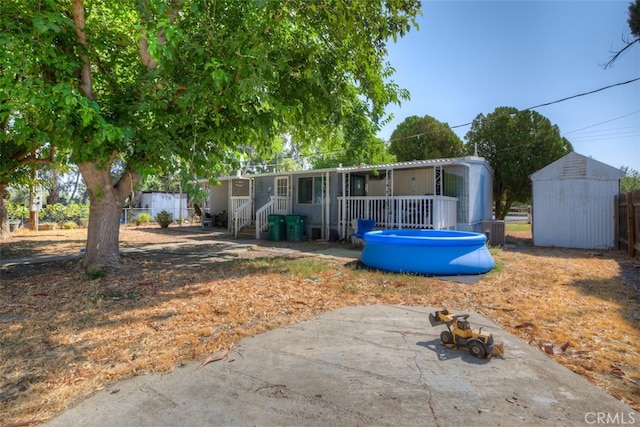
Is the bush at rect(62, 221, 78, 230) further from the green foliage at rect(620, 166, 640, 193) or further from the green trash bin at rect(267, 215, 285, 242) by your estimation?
the green foliage at rect(620, 166, 640, 193)

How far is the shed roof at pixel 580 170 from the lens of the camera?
11.7 m

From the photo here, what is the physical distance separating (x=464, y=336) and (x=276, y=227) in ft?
36.6

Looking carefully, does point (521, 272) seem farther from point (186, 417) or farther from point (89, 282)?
point (89, 282)

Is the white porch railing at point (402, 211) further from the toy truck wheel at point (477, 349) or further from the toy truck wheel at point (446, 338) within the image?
the toy truck wheel at point (477, 349)

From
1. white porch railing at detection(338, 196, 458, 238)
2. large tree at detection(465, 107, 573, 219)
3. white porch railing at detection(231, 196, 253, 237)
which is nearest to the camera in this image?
white porch railing at detection(338, 196, 458, 238)

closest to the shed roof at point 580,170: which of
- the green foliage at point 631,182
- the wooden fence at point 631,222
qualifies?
the wooden fence at point 631,222

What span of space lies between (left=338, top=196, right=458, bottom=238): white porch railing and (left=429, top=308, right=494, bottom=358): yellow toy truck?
26.5 feet

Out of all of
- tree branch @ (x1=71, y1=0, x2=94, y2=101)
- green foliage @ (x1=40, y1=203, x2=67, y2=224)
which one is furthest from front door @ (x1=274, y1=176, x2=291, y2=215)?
green foliage @ (x1=40, y1=203, x2=67, y2=224)

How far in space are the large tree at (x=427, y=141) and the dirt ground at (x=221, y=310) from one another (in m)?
15.9

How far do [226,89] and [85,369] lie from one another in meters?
4.50

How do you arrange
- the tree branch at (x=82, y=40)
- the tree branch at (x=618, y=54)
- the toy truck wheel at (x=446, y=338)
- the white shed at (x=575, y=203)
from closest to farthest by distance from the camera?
the toy truck wheel at (x=446, y=338), the tree branch at (x=82, y=40), the tree branch at (x=618, y=54), the white shed at (x=575, y=203)

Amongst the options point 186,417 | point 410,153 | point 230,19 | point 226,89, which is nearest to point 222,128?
point 226,89

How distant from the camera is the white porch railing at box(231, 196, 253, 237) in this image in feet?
51.6

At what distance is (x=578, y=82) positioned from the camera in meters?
11.2
